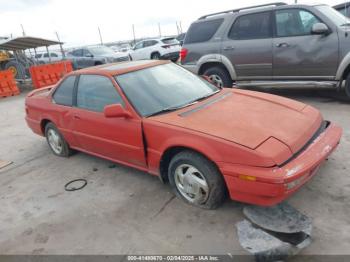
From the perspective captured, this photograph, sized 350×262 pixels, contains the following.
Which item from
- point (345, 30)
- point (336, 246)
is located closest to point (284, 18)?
point (345, 30)

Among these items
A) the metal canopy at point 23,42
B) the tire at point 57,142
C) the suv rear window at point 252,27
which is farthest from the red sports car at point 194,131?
the metal canopy at point 23,42

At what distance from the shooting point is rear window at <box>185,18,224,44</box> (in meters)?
7.18

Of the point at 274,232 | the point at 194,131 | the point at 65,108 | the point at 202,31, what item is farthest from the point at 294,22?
the point at 274,232

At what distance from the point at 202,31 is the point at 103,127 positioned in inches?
173

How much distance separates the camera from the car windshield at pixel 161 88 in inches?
141

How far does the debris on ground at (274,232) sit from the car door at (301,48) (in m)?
3.86

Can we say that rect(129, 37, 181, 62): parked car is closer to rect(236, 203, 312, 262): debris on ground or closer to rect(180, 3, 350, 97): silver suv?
rect(180, 3, 350, 97): silver suv

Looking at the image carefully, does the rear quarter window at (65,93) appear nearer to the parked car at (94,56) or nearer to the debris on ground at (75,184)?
the debris on ground at (75,184)

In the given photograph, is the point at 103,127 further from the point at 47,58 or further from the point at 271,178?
the point at 47,58

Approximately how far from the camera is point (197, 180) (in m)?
3.13

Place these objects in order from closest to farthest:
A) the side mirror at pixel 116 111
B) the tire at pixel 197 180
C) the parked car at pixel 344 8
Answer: the tire at pixel 197 180
the side mirror at pixel 116 111
the parked car at pixel 344 8

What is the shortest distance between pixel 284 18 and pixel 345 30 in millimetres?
1162

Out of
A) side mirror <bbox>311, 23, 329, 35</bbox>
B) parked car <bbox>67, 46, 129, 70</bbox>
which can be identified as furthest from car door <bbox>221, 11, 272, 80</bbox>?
parked car <bbox>67, 46, 129, 70</bbox>

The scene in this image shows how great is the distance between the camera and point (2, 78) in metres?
12.6
